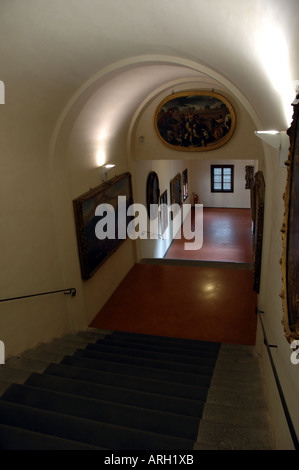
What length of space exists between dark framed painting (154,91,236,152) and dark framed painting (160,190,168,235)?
13.9 ft

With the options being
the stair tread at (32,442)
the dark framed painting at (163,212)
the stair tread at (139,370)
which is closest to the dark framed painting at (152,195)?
the dark framed painting at (163,212)

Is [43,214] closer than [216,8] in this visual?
No

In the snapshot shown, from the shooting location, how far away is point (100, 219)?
27.5 feet

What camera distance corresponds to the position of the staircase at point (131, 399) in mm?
3434

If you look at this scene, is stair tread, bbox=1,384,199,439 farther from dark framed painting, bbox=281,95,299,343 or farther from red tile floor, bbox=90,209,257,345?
red tile floor, bbox=90,209,257,345

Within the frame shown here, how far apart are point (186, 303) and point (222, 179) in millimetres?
14039

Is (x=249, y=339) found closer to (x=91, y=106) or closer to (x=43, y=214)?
(x=43, y=214)

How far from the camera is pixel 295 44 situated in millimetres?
2414

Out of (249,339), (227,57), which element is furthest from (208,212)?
(227,57)

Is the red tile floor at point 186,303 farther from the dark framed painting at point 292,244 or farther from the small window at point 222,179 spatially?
the small window at point 222,179

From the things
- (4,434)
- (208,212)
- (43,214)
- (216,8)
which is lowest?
(208,212)

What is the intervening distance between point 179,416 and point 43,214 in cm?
389

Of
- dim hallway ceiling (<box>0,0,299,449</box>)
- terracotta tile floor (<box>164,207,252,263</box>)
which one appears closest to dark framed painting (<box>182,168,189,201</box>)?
terracotta tile floor (<box>164,207,252,263</box>)

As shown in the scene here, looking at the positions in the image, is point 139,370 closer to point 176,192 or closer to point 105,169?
point 105,169
